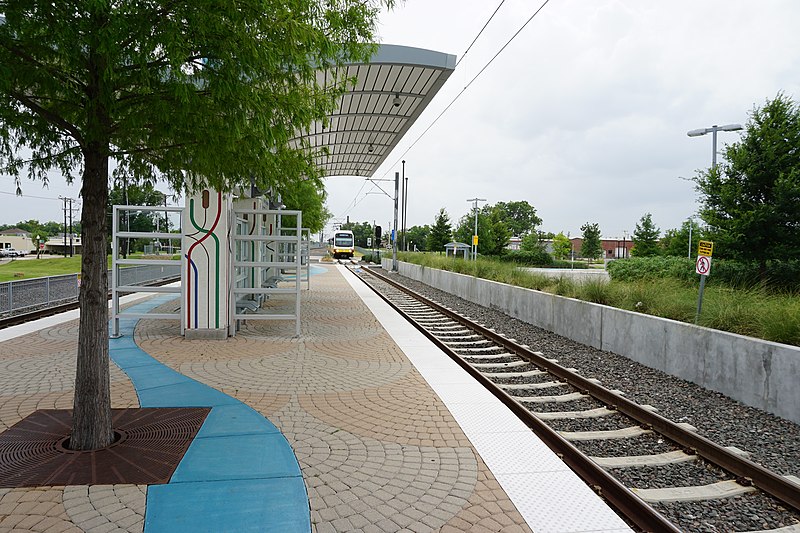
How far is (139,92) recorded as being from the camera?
13.7 feet

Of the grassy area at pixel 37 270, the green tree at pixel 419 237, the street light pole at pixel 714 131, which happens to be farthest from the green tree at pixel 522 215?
the street light pole at pixel 714 131

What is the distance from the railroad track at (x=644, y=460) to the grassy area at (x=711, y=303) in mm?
1997

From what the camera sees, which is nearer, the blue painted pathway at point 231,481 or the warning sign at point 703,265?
the blue painted pathway at point 231,481

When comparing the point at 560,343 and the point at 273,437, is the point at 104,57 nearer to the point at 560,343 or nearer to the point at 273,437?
the point at 273,437

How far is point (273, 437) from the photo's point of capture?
16.1ft

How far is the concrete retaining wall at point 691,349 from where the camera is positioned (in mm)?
5902

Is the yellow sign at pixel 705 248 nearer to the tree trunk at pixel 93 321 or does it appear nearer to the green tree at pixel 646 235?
the tree trunk at pixel 93 321

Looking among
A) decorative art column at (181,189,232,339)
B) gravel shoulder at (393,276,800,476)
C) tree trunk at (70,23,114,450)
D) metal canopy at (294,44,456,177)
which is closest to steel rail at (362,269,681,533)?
gravel shoulder at (393,276,800,476)

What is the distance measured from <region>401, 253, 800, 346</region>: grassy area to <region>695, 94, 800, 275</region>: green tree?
7.19 metres

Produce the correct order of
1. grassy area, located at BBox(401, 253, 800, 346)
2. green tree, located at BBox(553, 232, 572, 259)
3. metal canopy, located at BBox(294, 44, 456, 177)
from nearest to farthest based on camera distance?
1. grassy area, located at BBox(401, 253, 800, 346)
2. metal canopy, located at BBox(294, 44, 456, 177)
3. green tree, located at BBox(553, 232, 572, 259)

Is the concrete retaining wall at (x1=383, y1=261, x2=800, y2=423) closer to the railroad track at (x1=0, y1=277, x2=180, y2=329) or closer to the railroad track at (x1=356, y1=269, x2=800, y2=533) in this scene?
the railroad track at (x1=356, y1=269, x2=800, y2=533)

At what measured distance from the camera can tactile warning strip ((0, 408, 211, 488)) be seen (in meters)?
3.97

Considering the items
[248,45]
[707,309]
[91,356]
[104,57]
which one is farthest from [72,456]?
[707,309]

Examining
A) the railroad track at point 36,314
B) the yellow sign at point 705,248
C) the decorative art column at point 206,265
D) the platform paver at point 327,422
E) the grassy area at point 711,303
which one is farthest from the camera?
the railroad track at point 36,314
